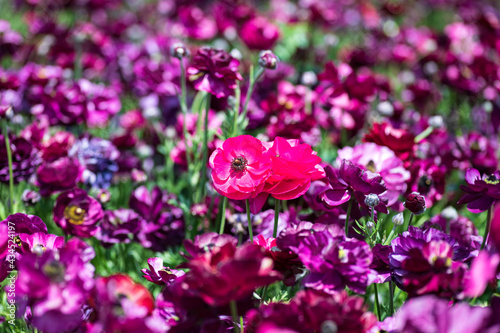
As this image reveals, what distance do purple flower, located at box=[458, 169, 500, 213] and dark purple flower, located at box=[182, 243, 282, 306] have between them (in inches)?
23.8

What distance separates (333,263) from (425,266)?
18cm

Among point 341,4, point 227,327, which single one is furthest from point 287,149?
point 341,4

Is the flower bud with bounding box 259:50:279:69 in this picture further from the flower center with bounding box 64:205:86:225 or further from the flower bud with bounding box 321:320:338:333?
the flower bud with bounding box 321:320:338:333

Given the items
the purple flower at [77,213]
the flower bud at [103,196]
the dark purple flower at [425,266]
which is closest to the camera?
the dark purple flower at [425,266]

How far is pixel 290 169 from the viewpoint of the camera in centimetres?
107

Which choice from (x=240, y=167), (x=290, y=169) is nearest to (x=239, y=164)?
(x=240, y=167)

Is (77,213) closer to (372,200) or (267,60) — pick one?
(267,60)

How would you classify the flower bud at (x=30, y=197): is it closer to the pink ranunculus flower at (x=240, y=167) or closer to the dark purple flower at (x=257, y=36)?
the pink ranunculus flower at (x=240, y=167)

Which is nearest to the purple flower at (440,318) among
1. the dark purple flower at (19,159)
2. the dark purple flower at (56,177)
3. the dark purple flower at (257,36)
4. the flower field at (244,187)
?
the flower field at (244,187)

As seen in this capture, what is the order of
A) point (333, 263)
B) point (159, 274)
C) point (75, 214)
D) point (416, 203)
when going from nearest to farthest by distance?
point (333, 263) → point (159, 274) → point (416, 203) → point (75, 214)

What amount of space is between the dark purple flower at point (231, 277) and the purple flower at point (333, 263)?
4.1 inches

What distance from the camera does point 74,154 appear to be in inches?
66.6

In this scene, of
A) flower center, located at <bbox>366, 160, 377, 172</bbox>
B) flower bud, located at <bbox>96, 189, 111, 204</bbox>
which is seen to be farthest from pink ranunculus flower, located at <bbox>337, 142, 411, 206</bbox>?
flower bud, located at <bbox>96, 189, 111, 204</bbox>

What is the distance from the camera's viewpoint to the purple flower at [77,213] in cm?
130
